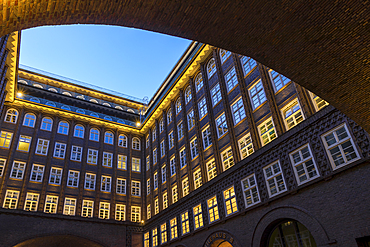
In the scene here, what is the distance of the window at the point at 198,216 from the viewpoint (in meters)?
26.8

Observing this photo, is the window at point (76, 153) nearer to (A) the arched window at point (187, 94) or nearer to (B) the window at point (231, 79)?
(A) the arched window at point (187, 94)

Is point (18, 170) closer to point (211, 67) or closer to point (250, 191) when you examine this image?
point (211, 67)

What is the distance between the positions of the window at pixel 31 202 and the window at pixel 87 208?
17.4ft

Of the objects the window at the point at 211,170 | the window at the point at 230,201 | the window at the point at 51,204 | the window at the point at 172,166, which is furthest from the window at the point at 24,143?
the window at the point at 230,201

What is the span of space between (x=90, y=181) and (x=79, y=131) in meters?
7.55

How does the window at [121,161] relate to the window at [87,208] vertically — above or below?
above

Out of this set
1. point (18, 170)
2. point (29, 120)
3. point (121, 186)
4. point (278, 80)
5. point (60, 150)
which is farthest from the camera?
point (121, 186)

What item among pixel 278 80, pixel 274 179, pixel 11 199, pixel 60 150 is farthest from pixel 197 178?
pixel 11 199

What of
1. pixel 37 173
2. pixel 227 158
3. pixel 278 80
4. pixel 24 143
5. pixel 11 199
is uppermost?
pixel 24 143

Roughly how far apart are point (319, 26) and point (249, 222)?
15957mm

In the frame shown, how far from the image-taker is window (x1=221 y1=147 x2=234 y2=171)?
25.4 m

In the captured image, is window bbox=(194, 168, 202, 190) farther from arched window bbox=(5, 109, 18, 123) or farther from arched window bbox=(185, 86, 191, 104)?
arched window bbox=(5, 109, 18, 123)

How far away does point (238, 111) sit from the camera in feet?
84.9

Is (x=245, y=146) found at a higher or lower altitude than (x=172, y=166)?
lower
